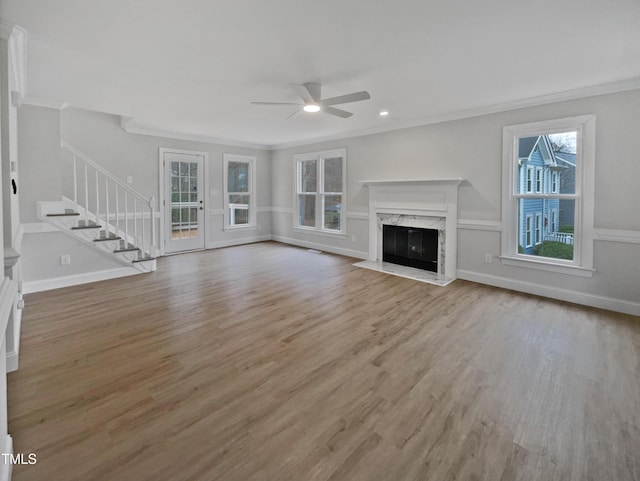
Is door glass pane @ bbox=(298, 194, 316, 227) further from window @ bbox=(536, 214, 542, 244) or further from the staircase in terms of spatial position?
window @ bbox=(536, 214, 542, 244)

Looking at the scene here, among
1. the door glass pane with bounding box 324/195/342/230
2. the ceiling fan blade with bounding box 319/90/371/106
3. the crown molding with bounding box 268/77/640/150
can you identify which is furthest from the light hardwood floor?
the door glass pane with bounding box 324/195/342/230

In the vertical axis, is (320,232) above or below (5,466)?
above

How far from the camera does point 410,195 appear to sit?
531 centimetres

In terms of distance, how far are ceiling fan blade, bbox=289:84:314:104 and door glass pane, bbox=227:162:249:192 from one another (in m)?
4.41

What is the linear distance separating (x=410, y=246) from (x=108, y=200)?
5345 mm

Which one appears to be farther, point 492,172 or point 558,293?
point 492,172

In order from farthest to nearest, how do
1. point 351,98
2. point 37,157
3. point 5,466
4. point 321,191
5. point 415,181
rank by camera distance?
1. point 321,191
2. point 415,181
3. point 37,157
4. point 351,98
5. point 5,466

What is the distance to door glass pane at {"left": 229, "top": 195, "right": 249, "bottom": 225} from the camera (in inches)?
300

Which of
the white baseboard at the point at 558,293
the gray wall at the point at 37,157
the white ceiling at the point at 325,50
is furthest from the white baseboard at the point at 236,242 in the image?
the white baseboard at the point at 558,293

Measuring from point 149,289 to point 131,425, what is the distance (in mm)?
2852

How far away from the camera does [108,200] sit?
17.9 feet

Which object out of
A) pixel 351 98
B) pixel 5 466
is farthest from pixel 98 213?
pixel 5 466

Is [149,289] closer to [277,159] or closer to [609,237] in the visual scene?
[277,159]

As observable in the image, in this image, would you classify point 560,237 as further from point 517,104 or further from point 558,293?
point 517,104
